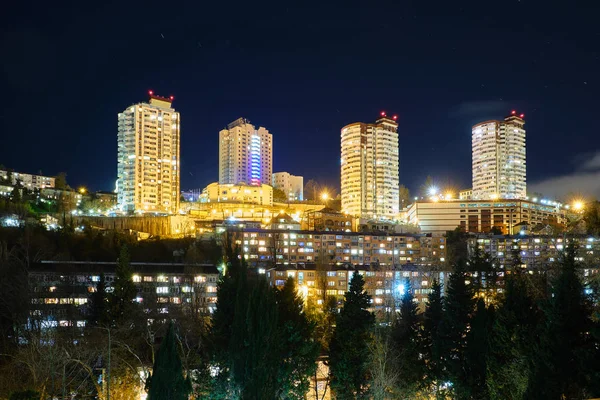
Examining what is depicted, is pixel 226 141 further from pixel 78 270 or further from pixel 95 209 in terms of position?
pixel 78 270

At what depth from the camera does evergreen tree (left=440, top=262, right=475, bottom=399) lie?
1927 centimetres

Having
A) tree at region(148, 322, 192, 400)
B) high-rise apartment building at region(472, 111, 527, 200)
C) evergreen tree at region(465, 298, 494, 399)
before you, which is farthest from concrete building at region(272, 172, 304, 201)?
tree at region(148, 322, 192, 400)

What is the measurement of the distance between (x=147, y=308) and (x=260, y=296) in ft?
63.6

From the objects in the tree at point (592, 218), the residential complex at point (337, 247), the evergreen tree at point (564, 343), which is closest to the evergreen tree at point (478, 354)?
the evergreen tree at point (564, 343)

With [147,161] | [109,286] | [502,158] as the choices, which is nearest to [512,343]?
[109,286]

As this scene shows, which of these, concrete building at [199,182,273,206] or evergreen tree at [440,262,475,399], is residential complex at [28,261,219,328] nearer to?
evergreen tree at [440,262,475,399]

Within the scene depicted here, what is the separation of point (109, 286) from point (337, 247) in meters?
26.2

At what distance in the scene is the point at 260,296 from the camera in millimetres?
18641

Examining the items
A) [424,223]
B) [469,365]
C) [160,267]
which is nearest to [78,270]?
[160,267]

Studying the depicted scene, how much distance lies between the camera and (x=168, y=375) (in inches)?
579

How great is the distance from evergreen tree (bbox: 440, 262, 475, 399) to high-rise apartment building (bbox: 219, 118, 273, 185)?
87262 mm

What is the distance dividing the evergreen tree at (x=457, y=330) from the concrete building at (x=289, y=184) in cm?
9077

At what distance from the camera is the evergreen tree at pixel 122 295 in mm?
29059

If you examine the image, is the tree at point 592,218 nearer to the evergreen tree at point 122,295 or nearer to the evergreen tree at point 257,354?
the evergreen tree at point 122,295
